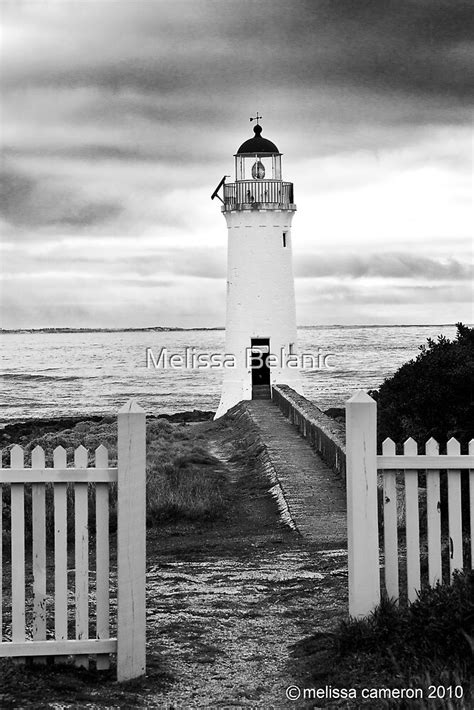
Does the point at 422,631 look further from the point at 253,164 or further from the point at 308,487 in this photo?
the point at 253,164

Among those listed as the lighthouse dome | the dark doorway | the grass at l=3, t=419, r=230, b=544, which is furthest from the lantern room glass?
the grass at l=3, t=419, r=230, b=544

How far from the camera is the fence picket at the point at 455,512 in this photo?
572 centimetres

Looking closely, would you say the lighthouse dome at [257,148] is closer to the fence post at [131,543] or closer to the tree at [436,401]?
the tree at [436,401]

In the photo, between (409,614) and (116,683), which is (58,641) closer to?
(116,683)

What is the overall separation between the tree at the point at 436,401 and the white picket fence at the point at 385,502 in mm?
6329

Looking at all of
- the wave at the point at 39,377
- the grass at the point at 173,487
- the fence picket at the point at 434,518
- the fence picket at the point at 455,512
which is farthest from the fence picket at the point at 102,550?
the wave at the point at 39,377

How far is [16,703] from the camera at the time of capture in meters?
4.95

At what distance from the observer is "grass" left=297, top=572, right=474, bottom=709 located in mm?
4969

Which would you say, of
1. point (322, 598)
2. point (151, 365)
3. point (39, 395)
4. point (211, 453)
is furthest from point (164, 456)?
point (151, 365)

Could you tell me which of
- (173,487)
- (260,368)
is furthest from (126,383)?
(173,487)

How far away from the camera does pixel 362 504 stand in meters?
5.70

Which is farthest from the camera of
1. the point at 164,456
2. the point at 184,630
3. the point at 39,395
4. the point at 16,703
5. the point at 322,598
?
the point at 39,395

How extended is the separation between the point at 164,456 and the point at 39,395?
4464cm

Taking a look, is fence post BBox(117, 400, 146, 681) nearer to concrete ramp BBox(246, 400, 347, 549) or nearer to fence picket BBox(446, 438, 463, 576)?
fence picket BBox(446, 438, 463, 576)
